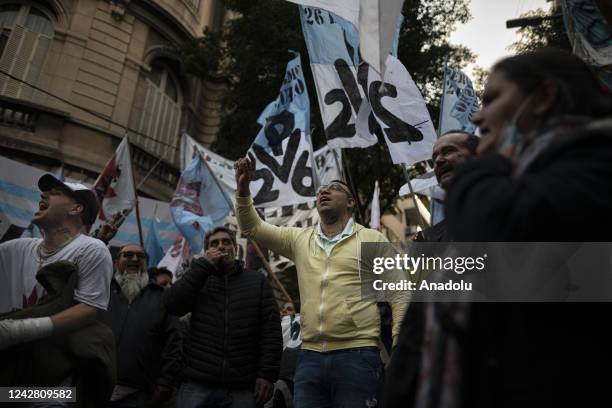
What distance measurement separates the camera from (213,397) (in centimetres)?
316

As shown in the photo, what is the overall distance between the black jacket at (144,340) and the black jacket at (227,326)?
0.55 metres

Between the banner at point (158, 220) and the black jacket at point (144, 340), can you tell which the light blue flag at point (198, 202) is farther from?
the black jacket at point (144, 340)

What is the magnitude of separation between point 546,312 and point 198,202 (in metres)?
6.93

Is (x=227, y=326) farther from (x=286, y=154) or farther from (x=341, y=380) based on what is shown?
(x=286, y=154)

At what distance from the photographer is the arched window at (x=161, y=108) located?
1415 cm

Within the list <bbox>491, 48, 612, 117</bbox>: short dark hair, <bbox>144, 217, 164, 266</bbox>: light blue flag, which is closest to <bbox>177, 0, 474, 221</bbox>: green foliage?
<bbox>144, 217, 164, 266</bbox>: light blue flag

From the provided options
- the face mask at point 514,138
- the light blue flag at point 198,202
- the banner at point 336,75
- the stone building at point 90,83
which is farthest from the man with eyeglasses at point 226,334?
the stone building at point 90,83

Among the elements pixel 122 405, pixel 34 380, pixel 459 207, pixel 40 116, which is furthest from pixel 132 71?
pixel 459 207

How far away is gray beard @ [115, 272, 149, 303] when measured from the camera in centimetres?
446

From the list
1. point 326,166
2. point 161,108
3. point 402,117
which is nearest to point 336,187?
point 402,117

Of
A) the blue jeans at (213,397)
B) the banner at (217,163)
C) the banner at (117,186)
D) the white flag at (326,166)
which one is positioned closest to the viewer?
the blue jeans at (213,397)

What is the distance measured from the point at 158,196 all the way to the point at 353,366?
11799 mm

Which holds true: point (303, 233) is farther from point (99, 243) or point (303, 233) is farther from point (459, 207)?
point (459, 207)

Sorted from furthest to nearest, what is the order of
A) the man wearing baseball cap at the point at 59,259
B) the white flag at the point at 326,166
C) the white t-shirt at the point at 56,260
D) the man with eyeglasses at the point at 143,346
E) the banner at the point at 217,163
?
1. the banner at the point at 217,163
2. the white flag at the point at 326,166
3. the man with eyeglasses at the point at 143,346
4. the white t-shirt at the point at 56,260
5. the man wearing baseball cap at the point at 59,259
